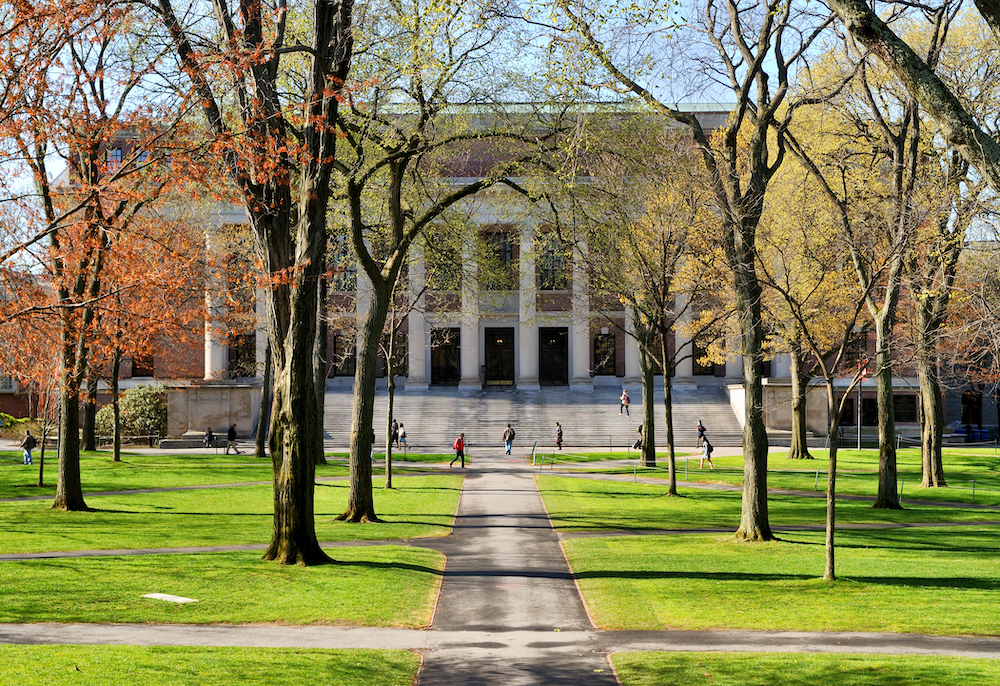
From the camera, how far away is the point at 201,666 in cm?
952

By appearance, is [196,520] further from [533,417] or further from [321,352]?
[533,417]

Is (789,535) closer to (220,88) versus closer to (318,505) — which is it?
(318,505)

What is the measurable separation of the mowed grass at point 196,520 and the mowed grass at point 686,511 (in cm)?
326

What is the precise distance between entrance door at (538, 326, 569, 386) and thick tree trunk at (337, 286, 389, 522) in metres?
45.1

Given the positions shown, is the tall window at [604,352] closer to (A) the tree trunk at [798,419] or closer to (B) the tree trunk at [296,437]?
(A) the tree trunk at [798,419]

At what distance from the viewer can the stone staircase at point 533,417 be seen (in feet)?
166

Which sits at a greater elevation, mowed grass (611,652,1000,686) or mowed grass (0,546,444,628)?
mowed grass (0,546,444,628)

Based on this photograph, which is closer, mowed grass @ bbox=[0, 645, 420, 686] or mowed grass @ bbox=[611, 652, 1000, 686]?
mowed grass @ bbox=[0, 645, 420, 686]

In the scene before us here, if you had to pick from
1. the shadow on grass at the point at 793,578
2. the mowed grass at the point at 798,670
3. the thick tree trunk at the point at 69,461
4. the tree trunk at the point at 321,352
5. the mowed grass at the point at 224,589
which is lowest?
the shadow on grass at the point at 793,578

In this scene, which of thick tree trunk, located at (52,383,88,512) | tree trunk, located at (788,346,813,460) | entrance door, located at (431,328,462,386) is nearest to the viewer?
thick tree trunk, located at (52,383,88,512)

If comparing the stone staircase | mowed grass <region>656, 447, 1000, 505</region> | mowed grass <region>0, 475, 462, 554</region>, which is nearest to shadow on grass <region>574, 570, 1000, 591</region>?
mowed grass <region>0, 475, 462, 554</region>

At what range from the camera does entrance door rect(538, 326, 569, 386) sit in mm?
66875

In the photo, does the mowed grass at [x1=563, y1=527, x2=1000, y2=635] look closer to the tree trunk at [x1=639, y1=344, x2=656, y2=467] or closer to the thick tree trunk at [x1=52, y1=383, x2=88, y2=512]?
the thick tree trunk at [x1=52, y1=383, x2=88, y2=512]

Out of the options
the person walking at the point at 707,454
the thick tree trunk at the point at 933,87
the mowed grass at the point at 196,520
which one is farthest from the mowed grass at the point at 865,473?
the thick tree trunk at the point at 933,87
